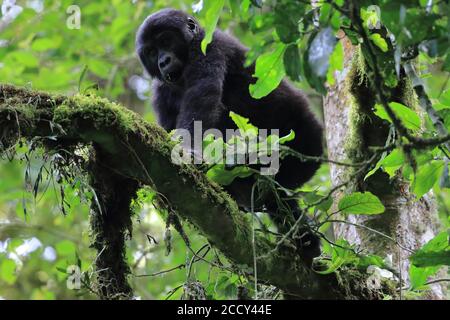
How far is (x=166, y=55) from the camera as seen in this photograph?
5.82m

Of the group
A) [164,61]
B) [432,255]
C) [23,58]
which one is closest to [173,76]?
[164,61]

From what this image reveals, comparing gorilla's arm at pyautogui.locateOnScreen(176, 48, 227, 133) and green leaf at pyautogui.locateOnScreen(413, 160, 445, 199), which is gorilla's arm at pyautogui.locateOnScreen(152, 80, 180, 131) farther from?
green leaf at pyautogui.locateOnScreen(413, 160, 445, 199)

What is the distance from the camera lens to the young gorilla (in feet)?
17.0

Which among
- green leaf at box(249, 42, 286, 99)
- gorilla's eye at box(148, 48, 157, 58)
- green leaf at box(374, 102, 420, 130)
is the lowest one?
gorilla's eye at box(148, 48, 157, 58)

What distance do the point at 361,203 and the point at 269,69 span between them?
101cm

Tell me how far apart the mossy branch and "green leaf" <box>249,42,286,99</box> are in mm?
633

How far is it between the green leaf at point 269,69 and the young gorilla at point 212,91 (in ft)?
4.81

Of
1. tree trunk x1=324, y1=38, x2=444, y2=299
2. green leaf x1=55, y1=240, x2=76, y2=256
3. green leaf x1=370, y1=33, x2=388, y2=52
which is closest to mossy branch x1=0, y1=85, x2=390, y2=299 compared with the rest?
tree trunk x1=324, y1=38, x2=444, y2=299

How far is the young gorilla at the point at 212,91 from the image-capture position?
5.18 metres

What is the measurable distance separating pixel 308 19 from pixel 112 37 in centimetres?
769

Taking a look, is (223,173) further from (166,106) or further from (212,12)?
(166,106)

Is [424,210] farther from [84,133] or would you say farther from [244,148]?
[84,133]

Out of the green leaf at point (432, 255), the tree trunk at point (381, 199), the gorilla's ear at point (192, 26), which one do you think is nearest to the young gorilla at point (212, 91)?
the gorilla's ear at point (192, 26)

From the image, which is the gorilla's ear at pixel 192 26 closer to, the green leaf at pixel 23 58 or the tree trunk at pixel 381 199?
the tree trunk at pixel 381 199
